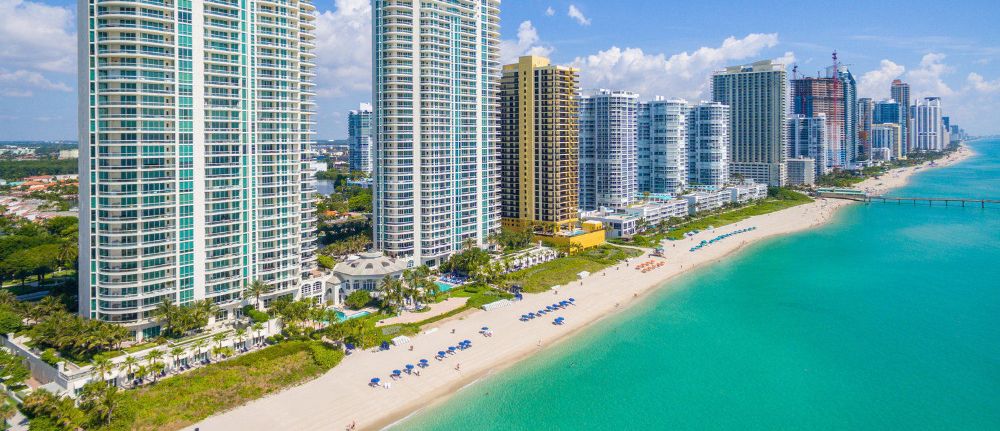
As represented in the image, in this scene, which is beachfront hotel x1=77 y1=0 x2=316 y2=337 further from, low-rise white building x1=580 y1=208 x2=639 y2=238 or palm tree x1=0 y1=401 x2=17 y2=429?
low-rise white building x1=580 y1=208 x2=639 y2=238

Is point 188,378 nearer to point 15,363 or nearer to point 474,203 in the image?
point 15,363

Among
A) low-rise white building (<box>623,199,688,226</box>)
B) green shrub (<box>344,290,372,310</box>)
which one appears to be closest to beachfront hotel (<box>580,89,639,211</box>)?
low-rise white building (<box>623,199,688,226</box>)

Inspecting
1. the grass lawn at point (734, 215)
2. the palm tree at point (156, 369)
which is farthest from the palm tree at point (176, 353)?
the grass lawn at point (734, 215)

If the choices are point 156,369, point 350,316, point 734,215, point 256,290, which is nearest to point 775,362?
point 350,316

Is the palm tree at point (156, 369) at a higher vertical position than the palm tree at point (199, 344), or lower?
lower

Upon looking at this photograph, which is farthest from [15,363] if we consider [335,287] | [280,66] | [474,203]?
[474,203]

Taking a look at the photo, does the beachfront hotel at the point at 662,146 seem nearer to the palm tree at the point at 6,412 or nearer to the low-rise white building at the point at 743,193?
the low-rise white building at the point at 743,193

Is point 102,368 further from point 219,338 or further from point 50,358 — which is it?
point 219,338
